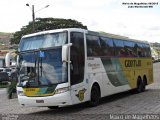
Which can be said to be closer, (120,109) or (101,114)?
(101,114)

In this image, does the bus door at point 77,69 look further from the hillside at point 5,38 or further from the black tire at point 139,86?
the hillside at point 5,38

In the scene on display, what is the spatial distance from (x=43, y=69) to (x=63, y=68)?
2.40ft

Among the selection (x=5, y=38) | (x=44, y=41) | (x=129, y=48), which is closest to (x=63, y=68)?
(x=44, y=41)

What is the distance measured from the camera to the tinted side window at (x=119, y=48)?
19403 mm

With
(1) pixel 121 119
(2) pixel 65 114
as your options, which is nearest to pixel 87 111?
(2) pixel 65 114

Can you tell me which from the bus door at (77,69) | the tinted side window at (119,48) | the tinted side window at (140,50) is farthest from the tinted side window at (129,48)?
the bus door at (77,69)

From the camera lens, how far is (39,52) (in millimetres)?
14852

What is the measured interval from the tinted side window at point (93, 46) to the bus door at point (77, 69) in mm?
579

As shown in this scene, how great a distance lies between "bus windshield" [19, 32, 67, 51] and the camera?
1480 cm

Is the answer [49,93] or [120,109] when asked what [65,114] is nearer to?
[49,93]

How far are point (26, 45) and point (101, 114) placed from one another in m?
4.12

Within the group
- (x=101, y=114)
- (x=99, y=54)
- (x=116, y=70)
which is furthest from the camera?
(x=116, y=70)

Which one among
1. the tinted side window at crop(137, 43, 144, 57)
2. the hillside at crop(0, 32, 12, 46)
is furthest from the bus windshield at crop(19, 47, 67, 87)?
the hillside at crop(0, 32, 12, 46)

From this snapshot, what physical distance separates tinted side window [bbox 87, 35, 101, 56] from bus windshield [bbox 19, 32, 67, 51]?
1585mm
